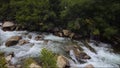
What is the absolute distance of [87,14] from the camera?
18.9 m

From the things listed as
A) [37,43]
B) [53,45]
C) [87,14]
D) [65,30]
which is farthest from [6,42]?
[87,14]

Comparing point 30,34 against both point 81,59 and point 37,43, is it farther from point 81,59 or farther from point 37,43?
point 81,59

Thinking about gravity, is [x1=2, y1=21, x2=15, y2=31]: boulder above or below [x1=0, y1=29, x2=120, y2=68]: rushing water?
above

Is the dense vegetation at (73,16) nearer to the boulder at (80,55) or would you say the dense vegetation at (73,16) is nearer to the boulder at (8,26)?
the boulder at (8,26)

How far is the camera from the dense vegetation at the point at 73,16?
18.1 metres

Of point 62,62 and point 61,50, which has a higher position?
point 62,62

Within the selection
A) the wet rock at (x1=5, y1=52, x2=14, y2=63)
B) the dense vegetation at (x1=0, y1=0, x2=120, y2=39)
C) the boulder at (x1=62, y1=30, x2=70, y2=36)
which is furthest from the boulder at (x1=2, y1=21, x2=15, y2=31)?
the wet rock at (x1=5, y1=52, x2=14, y2=63)

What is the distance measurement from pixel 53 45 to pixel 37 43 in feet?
4.41

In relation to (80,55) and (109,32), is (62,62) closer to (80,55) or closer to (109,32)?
(80,55)

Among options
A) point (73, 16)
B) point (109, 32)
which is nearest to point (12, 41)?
point (73, 16)

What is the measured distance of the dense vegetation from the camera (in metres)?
18.1

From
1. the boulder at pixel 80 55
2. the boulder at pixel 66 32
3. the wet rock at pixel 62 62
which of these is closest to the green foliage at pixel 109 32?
the boulder at pixel 66 32

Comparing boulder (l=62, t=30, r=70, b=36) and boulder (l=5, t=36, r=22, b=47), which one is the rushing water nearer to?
boulder (l=5, t=36, r=22, b=47)

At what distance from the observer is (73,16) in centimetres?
1897
